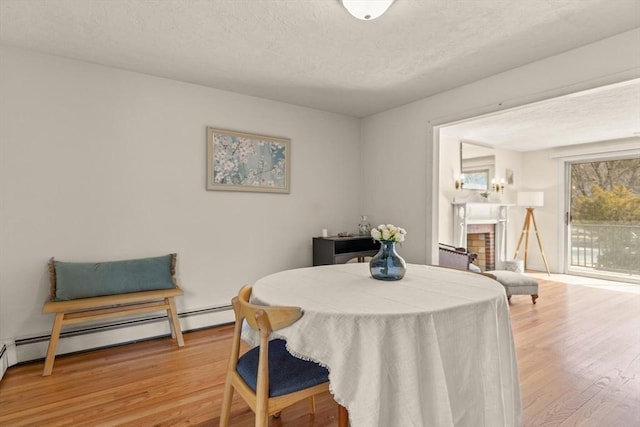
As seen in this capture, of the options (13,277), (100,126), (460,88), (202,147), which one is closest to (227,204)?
(202,147)

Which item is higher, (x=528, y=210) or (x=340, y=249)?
(x=528, y=210)

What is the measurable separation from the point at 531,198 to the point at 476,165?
128 centimetres

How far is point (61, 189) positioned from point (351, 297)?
258 cm

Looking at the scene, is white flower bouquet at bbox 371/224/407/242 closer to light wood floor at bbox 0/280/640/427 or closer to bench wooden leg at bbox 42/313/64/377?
light wood floor at bbox 0/280/640/427

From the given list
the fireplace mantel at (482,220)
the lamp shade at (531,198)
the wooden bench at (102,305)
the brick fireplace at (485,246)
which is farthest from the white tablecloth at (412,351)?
the lamp shade at (531,198)

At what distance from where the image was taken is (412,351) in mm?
1340

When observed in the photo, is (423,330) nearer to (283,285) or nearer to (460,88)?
(283,285)

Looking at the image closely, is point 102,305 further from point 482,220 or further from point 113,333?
point 482,220

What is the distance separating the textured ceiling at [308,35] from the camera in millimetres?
2061

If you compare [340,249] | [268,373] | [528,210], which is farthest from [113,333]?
[528,210]

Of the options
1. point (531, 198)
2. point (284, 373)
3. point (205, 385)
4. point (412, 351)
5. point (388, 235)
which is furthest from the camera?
point (531, 198)

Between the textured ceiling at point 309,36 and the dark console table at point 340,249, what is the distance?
1665 mm

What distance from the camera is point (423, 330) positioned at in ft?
4.52

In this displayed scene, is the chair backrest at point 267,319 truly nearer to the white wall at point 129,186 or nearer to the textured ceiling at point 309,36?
the textured ceiling at point 309,36
